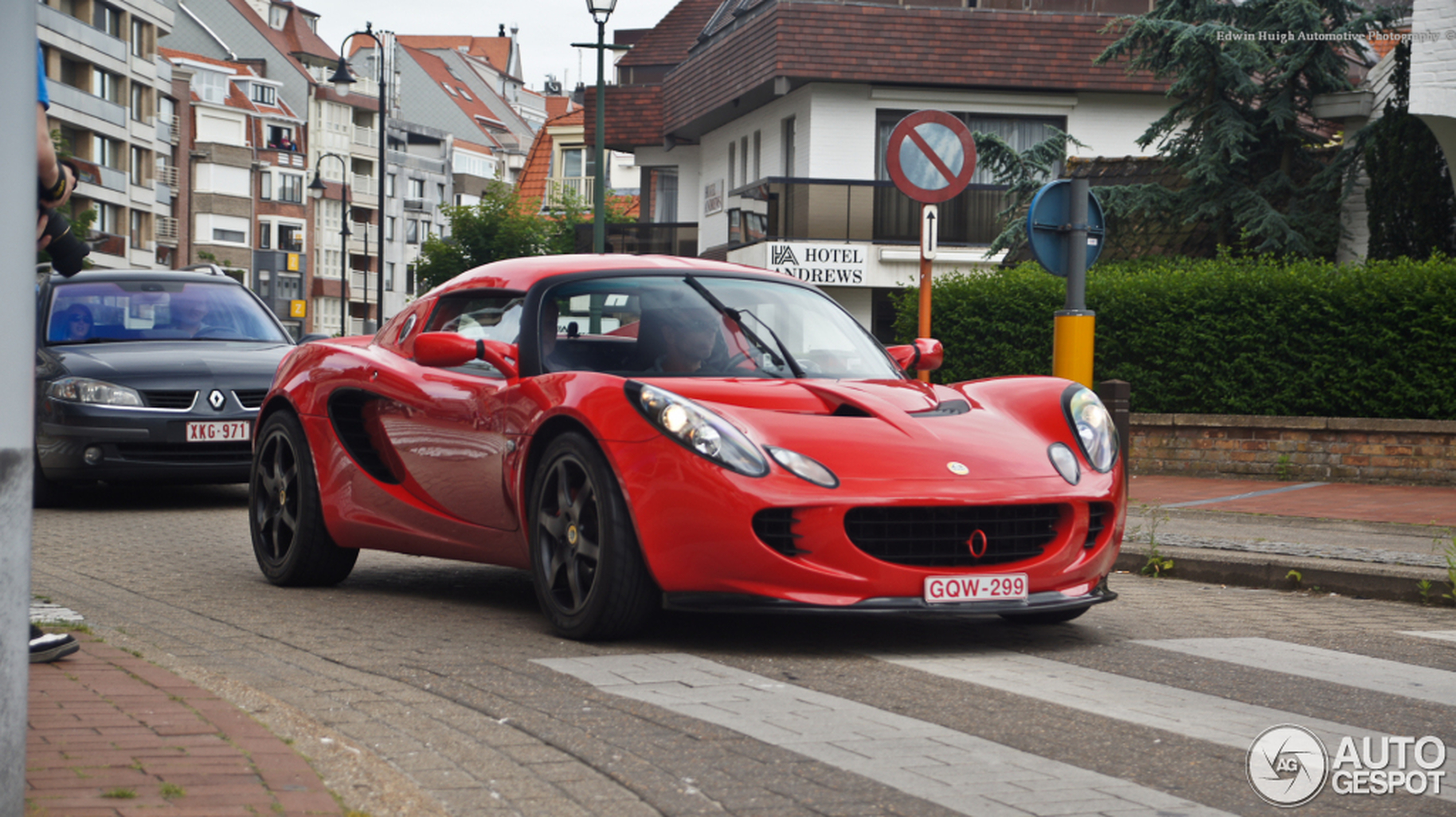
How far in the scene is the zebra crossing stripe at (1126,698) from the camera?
15.5 ft

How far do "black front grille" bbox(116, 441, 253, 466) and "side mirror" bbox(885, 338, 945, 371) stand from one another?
20.2 feet

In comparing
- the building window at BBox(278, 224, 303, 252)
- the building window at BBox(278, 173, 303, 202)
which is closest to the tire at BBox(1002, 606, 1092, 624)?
the building window at BBox(278, 224, 303, 252)

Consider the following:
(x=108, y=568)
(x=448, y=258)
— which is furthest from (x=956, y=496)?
(x=448, y=258)

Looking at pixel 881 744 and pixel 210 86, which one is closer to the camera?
pixel 881 744

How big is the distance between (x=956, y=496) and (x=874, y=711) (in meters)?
1.12

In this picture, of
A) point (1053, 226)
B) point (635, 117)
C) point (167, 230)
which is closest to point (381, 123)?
point (635, 117)

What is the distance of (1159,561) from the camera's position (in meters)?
9.28

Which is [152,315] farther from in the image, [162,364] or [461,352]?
[461,352]

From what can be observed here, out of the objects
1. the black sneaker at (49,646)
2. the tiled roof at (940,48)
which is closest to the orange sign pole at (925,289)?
the black sneaker at (49,646)

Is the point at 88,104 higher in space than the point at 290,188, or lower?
higher

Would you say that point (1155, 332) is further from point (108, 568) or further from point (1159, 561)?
point (108, 568)

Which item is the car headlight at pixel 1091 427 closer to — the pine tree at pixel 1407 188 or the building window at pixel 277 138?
the pine tree at pixel 1407 188

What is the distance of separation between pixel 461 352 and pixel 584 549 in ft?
3.51

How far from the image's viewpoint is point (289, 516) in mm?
7945
